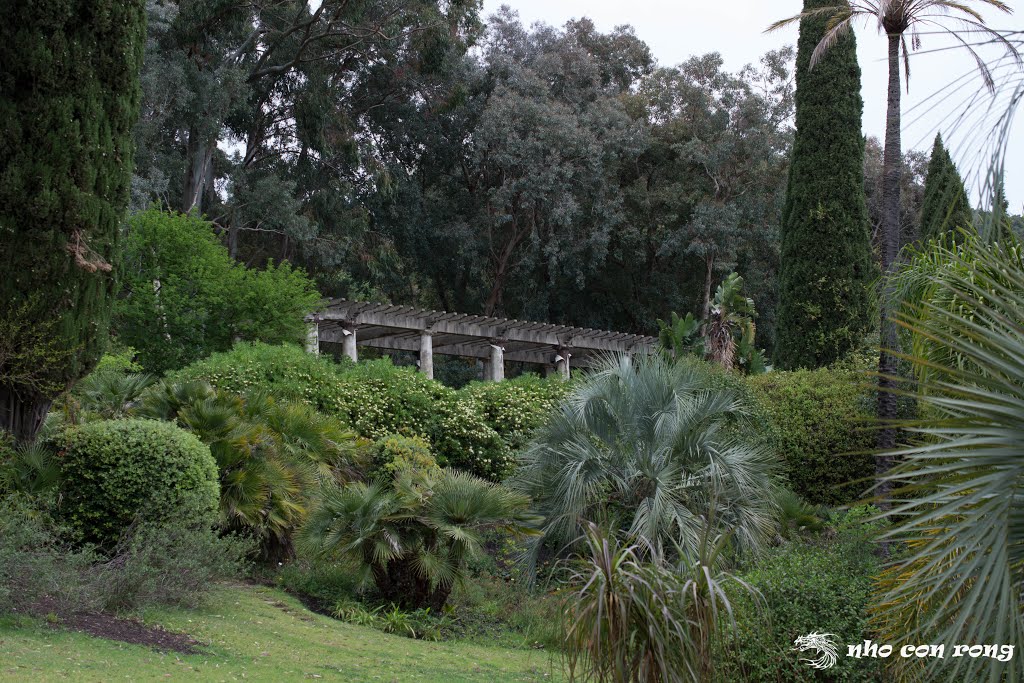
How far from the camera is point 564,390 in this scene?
18.7 meters

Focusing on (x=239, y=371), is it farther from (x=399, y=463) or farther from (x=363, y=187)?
(x=363, y=187)

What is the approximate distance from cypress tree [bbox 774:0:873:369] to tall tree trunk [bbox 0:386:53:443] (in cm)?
1546

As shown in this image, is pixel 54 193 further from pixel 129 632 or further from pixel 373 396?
pixel 373 396

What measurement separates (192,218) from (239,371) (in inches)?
313

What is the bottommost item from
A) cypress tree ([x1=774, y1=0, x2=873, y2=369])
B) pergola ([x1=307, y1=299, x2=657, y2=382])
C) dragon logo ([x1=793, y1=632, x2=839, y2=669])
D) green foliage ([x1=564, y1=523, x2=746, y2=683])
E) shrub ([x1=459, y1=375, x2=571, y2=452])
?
dragon logo ([x1=793, y1=632, x2=839, y2=669])

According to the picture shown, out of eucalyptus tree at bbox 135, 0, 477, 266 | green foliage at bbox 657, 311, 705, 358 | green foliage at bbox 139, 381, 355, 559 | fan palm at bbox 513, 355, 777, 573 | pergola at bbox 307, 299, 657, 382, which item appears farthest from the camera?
eucalyptus tree at bbox 135, 0, 477, 266

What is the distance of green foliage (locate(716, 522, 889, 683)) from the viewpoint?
288 inches

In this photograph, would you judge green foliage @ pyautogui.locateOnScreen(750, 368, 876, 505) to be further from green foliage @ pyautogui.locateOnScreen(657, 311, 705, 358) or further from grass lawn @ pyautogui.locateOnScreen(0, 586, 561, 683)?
grass lawn @ pyautogui.locateOnScreen(0, 586, 561, 683)

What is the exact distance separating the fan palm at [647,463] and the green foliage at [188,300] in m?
9.72

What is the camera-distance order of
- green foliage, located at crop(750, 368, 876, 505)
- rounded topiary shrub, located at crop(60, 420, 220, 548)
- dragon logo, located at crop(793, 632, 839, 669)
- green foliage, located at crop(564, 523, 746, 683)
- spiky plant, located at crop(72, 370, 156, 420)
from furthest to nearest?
1. green foliage, located at crop(750, 368, 876, 505)
2. spiky plant, located at crop(72, 370, 156, 420)
3. rounded topiary shrub, located at crop(60, 420, 220, 548)
4. dragon logo, located at crop(793, 632, 839, 669)
5. green foliage, located at crop(564, 523, 746, 683)

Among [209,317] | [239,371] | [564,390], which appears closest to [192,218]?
[209,317]

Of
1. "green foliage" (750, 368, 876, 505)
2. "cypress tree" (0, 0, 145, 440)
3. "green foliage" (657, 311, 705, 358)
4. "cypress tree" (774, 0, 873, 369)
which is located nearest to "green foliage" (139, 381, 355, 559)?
"cypress tree" (0, 0, 145, 440)

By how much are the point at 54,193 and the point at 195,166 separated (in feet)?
65.9

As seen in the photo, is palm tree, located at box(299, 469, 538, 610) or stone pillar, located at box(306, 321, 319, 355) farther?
stone pillar, located at box(306, 321, 319, 355)
